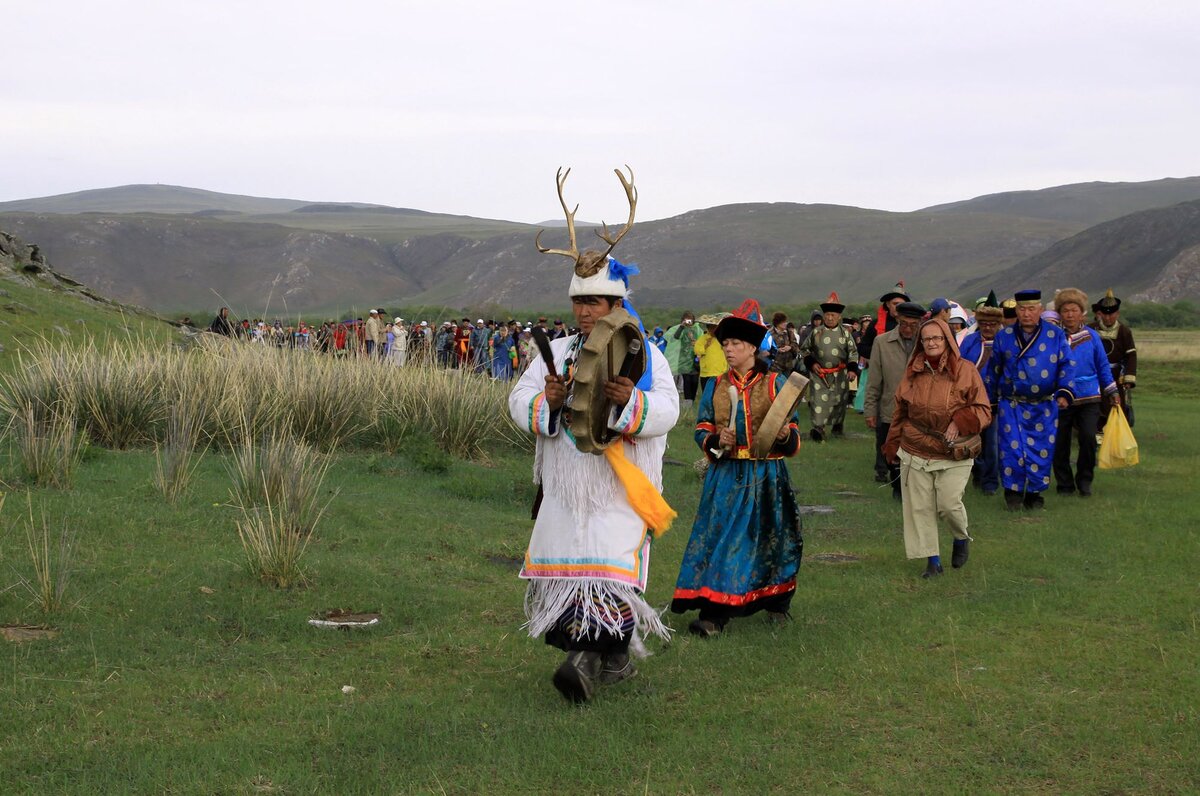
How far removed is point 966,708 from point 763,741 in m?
1.06

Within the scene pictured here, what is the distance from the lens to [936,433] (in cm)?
889

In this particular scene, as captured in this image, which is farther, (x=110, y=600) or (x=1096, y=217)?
(x=1096, y=217)

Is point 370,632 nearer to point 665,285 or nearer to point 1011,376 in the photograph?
point 1011,376

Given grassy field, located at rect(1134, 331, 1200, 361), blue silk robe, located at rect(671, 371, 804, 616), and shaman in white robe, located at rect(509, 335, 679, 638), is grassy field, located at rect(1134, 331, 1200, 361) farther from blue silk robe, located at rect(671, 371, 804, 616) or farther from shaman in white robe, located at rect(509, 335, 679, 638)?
shaman in white robe, located at rect(509, 335, 679, 638)

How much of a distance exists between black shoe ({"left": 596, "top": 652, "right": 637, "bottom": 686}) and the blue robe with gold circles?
6725mm

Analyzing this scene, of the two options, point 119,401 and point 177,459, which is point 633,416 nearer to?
point 177,459

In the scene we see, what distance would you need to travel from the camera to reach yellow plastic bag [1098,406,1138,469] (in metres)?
12.3

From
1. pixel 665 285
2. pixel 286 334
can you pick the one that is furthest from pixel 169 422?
pixel 665 285

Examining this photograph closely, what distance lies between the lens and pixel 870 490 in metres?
13.9

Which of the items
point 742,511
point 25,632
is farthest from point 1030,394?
point 25,632

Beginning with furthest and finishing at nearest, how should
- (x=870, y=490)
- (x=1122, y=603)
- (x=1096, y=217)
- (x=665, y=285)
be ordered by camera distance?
1. (x=1096, y=217)
2. (x=665, y=285)
3. (x=870, y=490)
4. (x=1122, y=603)

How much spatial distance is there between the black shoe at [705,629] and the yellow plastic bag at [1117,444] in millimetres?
6634

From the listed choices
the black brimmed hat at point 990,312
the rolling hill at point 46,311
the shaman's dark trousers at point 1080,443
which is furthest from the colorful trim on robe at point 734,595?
the rolling hill at point 46,311

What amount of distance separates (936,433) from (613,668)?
12.4 feet
